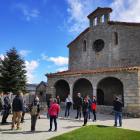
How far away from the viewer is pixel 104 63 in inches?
624

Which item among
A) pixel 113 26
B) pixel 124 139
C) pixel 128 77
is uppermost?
pixel 113 26

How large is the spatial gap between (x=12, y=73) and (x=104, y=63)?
1125 centimetres

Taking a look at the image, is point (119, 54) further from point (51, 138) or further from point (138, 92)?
point (51, 138)

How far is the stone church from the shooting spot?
11413mm

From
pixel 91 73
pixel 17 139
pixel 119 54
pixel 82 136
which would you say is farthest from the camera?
pixel 119 54

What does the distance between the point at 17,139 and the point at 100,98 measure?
40.2ft

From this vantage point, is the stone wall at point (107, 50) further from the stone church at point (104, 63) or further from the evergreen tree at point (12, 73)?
the evergreen tree at point (12, 73)

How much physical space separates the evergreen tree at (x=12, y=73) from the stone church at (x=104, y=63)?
4108 mm

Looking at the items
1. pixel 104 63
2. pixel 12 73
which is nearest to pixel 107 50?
pixel 104 63

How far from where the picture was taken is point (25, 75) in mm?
18359

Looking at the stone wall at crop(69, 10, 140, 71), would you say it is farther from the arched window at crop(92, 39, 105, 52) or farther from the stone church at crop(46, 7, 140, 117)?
the arched window at crop(92, 39, 105, 52)

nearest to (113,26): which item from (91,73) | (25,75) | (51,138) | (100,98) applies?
(91,73)

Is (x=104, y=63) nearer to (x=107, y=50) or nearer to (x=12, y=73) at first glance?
(x=107, y=50)

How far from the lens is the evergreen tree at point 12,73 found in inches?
649
